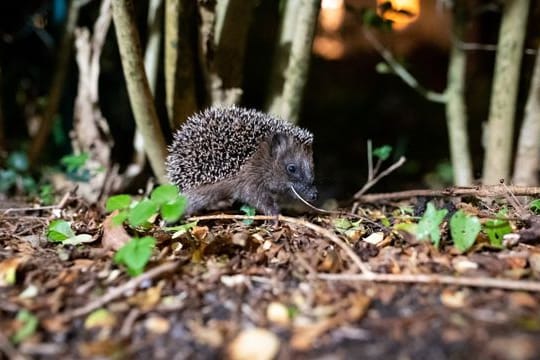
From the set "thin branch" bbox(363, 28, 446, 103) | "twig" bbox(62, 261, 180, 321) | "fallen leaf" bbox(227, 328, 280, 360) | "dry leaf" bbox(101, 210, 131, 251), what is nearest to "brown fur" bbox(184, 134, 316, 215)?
"dry leaf" bbox(101, 210, 131, 251)

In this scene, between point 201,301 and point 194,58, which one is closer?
point 201,301

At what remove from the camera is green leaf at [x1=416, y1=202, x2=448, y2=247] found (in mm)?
3103

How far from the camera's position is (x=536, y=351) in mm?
2018

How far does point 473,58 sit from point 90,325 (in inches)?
330

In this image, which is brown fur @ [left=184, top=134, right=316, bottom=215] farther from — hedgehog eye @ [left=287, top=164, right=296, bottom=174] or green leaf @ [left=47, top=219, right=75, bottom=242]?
green leaf @ [left=47, top=219, right=75, bottom=242]

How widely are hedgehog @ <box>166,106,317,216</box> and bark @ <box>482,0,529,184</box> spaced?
199cm

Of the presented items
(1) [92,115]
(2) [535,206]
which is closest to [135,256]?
(2) [535,206]

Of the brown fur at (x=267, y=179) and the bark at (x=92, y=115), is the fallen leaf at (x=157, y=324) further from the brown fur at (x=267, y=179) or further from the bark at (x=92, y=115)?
the bark at (x=92, y=115)

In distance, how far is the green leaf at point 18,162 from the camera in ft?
19.6

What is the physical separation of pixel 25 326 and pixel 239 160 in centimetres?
255

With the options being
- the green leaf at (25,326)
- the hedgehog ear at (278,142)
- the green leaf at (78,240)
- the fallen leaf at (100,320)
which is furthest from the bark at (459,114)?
the green leaf at (25,326)

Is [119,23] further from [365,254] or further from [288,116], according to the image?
[365,254]

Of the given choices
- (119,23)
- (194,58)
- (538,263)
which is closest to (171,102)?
(194,58)

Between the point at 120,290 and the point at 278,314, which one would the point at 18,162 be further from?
the point at 278,314
